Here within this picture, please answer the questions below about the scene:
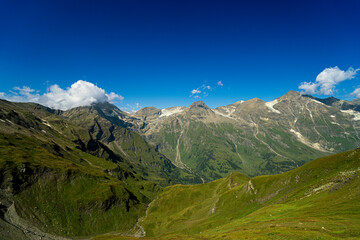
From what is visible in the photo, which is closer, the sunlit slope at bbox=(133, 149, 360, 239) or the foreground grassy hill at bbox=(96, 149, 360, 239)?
the foreground grassy hill at bbox=(96, 149, 360, 239)

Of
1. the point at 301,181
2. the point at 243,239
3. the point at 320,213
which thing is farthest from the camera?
the point at 301,181

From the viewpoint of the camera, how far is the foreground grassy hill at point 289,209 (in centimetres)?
4546

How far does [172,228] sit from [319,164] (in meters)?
133

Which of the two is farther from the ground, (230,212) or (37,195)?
(37,195)

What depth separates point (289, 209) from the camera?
76375 millimetres

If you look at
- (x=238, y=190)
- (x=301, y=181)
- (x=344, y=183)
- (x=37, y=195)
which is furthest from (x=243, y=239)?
(x=37, y=195)

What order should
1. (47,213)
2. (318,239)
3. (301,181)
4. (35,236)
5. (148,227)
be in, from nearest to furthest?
(318,239)
(301,181)
(35,236)
(47,213)
(148,227)

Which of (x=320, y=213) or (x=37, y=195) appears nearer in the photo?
(x=320, y=213)

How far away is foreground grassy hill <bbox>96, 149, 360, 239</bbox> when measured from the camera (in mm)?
45456

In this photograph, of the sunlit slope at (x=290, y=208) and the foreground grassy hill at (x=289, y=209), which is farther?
the sunlit slope at (x=290, y=208)

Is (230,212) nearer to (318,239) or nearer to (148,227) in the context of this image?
(148,227)

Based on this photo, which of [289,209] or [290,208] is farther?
[290,208]

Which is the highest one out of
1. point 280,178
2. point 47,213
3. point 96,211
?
point 280,178

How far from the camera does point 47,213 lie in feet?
505
